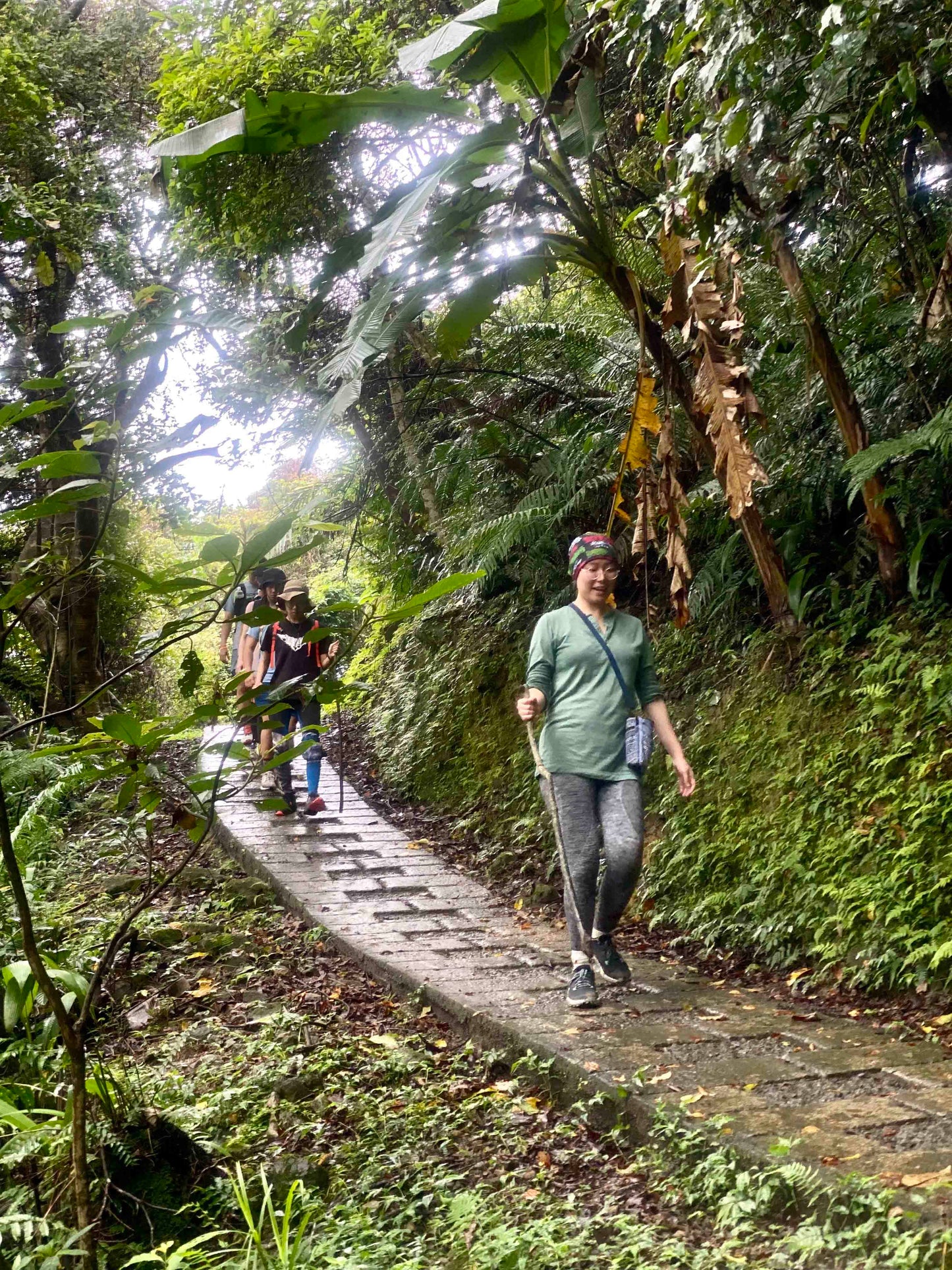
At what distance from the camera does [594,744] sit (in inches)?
179

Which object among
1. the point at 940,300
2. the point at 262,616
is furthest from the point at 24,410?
the point at 940,300

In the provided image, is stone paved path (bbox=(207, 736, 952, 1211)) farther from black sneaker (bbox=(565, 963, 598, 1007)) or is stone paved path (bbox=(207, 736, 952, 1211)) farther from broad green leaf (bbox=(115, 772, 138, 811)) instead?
broad green leaf (bbox=(115, 772, 138, 811))

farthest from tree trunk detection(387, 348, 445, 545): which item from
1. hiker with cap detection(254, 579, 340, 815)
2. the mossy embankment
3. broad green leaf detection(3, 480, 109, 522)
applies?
broad green leaf detection(3, 480, 109, 522)

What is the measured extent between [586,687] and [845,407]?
6.27 ft

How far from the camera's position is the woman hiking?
14.7 feet

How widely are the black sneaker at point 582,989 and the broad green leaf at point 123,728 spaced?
2.79 meters

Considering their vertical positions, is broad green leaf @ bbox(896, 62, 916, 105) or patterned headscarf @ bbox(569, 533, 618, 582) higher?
broad green leaf @ bbox(896, 62, 916, 105)

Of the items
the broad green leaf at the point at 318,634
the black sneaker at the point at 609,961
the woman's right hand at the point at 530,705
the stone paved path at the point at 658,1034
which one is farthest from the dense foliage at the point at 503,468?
the woman's right hand at the point at 530,705

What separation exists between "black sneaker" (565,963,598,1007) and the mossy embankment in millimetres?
945

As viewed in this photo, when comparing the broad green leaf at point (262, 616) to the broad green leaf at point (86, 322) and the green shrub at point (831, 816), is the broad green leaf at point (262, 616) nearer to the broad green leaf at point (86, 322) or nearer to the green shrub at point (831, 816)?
the broad green leaf at point (86, 322)

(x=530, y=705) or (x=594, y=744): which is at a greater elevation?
(x=530, y=705)

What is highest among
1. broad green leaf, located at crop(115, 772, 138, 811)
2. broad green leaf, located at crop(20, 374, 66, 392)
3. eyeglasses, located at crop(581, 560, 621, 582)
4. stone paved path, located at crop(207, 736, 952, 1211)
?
broad green leaf, located at crop(20, 374, 66, 392)

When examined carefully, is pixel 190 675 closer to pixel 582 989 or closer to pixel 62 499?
pixel 62 499

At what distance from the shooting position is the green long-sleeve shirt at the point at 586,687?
179 inches
